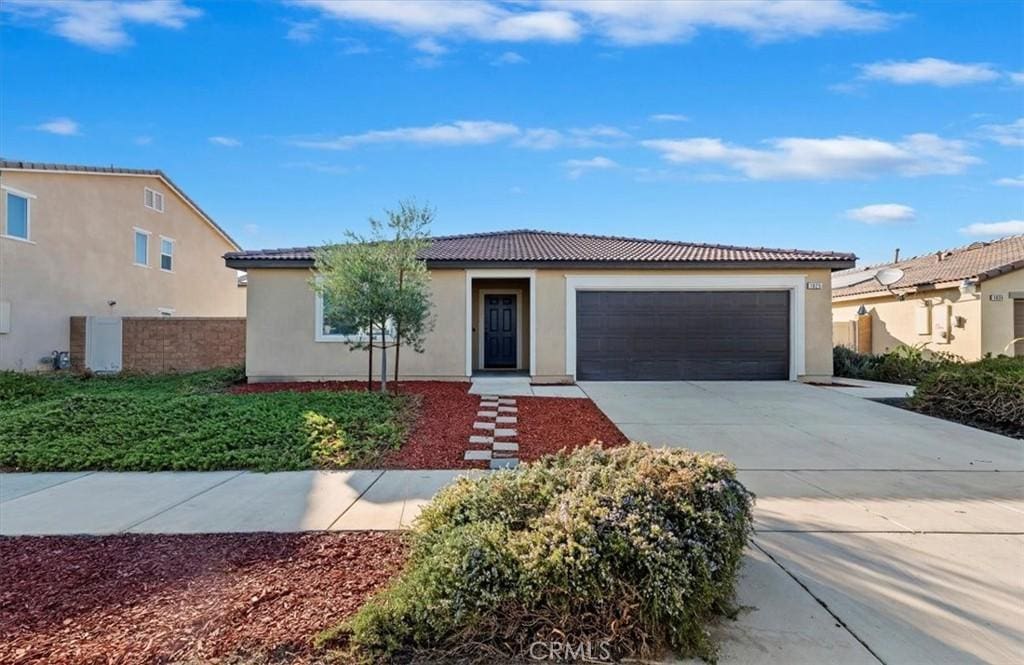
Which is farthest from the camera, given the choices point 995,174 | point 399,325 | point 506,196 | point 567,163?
point 506,196

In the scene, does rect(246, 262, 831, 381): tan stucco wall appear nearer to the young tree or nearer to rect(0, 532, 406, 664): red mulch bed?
the young tree

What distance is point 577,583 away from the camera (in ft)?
8.27

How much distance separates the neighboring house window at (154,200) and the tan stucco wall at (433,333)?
10551mm

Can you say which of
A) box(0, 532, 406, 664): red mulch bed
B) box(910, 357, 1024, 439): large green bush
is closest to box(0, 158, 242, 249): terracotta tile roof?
box(0, 532, 406, 664): red mulch bed

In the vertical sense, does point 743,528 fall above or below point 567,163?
below

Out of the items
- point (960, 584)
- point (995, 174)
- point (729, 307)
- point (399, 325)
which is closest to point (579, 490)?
point (960, 584)

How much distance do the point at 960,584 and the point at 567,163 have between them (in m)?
→ 12.1

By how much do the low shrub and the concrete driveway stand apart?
548cm

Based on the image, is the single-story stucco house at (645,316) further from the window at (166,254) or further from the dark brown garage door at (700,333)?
the window at (166,254)

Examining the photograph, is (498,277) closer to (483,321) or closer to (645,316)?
(483,321)

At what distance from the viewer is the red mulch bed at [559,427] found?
6.73 metres

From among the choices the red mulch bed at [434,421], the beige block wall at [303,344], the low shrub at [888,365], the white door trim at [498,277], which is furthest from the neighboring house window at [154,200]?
the low shrub at [888,365]

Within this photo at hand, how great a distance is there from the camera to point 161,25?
27.6 ft

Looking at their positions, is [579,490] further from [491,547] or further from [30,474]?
[30,474]
